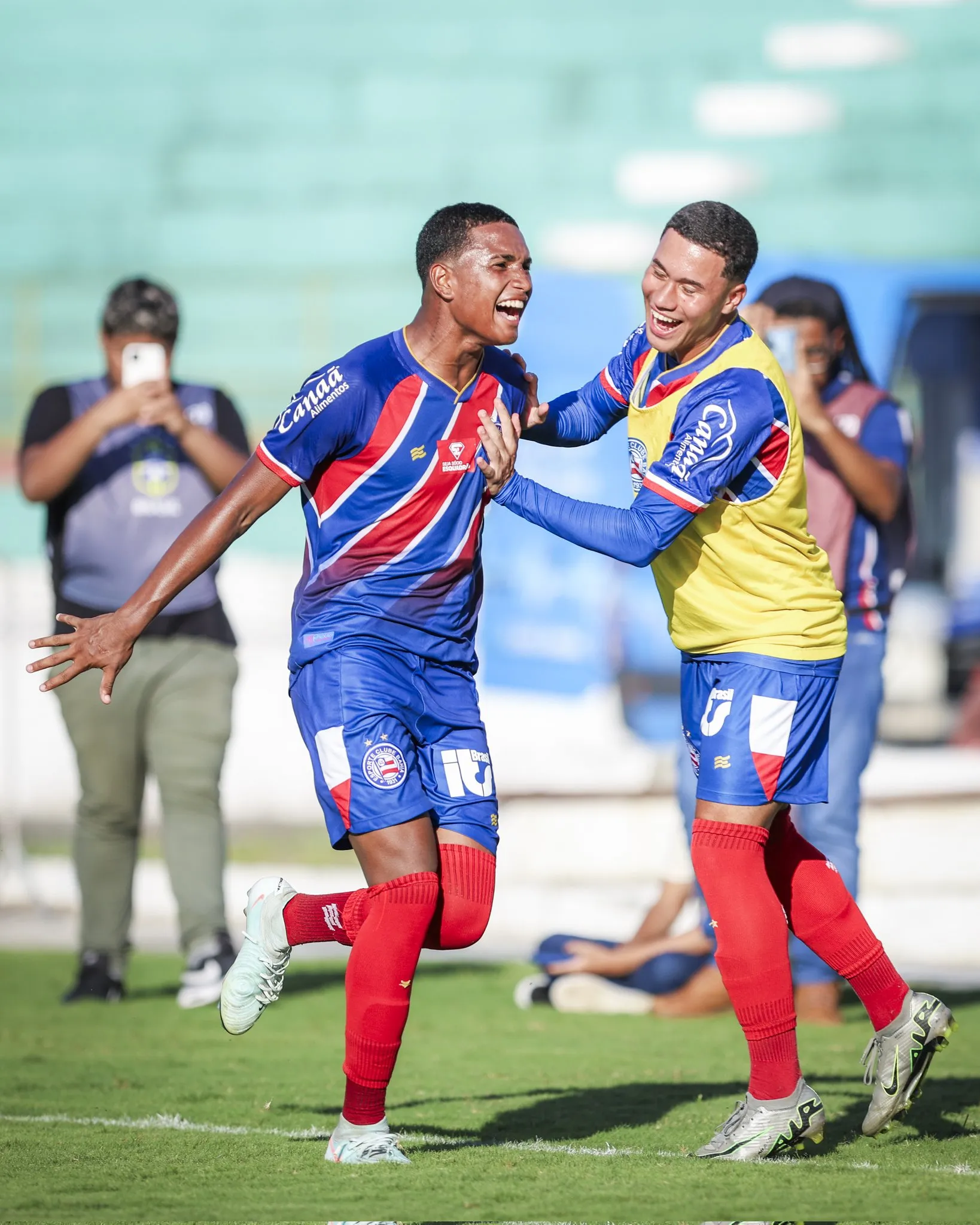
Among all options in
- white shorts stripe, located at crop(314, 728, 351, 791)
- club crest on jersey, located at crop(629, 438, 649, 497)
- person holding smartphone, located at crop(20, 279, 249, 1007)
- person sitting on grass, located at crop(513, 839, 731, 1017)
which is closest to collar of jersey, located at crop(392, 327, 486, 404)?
club crest on jersey, located at crop(629, 438, 649, 497)

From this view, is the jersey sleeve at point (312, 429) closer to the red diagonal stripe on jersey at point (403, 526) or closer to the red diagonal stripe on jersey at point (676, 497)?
the red diagonal stripe on jersey at point (403, 526)

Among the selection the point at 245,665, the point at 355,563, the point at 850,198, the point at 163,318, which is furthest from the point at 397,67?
the point at 355,563

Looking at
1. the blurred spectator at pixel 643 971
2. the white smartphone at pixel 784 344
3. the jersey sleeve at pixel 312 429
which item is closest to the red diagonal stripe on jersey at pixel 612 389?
the jersey sleeve at pixel 312 429

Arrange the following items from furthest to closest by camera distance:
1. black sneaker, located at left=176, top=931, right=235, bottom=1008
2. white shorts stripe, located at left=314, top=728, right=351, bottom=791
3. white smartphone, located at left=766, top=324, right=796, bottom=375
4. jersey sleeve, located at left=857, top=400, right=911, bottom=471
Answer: black sneaker, located at left=176, top=931, right=235, bottom=1008
jersey sleeve, located at left=857, top=400, right=911, bottom=471
white smartphone, located at left=766, top=324, right=796, bottom=375
white shorts stripe, located at left=314, top=728, right=351, bottom=791

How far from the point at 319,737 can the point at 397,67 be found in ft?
33.2

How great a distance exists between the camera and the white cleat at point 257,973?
4.23m

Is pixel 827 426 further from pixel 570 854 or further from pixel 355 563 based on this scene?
pixel 570 854

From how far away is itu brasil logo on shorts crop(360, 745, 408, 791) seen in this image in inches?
155

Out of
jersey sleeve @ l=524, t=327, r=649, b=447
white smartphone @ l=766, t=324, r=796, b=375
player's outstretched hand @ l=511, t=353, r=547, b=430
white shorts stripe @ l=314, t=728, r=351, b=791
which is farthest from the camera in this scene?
white smartphone @ l=766, t=324, r=796, b=375

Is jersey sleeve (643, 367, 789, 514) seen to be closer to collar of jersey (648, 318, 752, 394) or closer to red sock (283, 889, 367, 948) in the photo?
collar of jersey (648, 318, 752, 394)

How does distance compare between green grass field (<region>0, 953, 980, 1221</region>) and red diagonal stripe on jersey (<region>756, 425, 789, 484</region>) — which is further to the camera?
red diagonal stripe on jersey (<region>756, 425, 789, 484</region>)

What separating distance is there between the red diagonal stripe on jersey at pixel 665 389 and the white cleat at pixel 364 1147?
182 centimetres

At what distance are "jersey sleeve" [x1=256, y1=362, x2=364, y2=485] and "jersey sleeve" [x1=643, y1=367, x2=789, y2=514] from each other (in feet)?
2.34

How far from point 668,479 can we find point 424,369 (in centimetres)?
67
